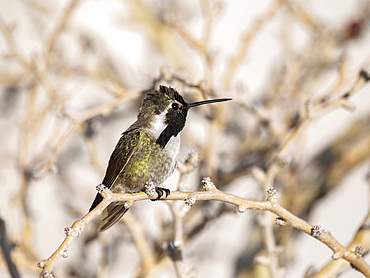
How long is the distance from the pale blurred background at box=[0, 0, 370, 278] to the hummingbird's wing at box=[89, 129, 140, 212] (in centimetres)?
13

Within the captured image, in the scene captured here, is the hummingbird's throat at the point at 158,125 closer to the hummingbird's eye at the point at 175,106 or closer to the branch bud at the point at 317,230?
the hummingbird's eye at the point at 175,106

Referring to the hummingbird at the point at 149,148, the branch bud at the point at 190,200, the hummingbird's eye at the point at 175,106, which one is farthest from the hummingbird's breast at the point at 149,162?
the branch bud at the point at 190,200

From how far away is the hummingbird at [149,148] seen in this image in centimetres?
133

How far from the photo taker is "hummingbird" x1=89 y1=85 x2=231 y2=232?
1.33m

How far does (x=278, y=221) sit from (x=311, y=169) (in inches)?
53.0

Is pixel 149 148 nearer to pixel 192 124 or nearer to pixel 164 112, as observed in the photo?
pixel 164 112

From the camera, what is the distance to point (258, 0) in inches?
126

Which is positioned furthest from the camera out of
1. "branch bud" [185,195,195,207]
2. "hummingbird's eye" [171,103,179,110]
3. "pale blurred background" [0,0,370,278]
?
"pale blurred background" [0,0,370,278]

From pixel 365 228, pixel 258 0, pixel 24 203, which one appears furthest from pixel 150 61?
pixel 365 228

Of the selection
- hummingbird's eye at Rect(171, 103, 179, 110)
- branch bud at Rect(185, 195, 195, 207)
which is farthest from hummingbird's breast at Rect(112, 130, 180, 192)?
branch bud at Rect(185, 195, 195, 207)

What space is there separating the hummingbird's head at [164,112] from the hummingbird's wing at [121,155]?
2.4 inches

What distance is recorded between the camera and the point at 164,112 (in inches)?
52.9

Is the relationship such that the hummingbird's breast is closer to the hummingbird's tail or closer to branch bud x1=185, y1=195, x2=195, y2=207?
the hummingbird's tail

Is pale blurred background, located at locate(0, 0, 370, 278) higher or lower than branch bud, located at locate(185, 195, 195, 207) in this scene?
higher
